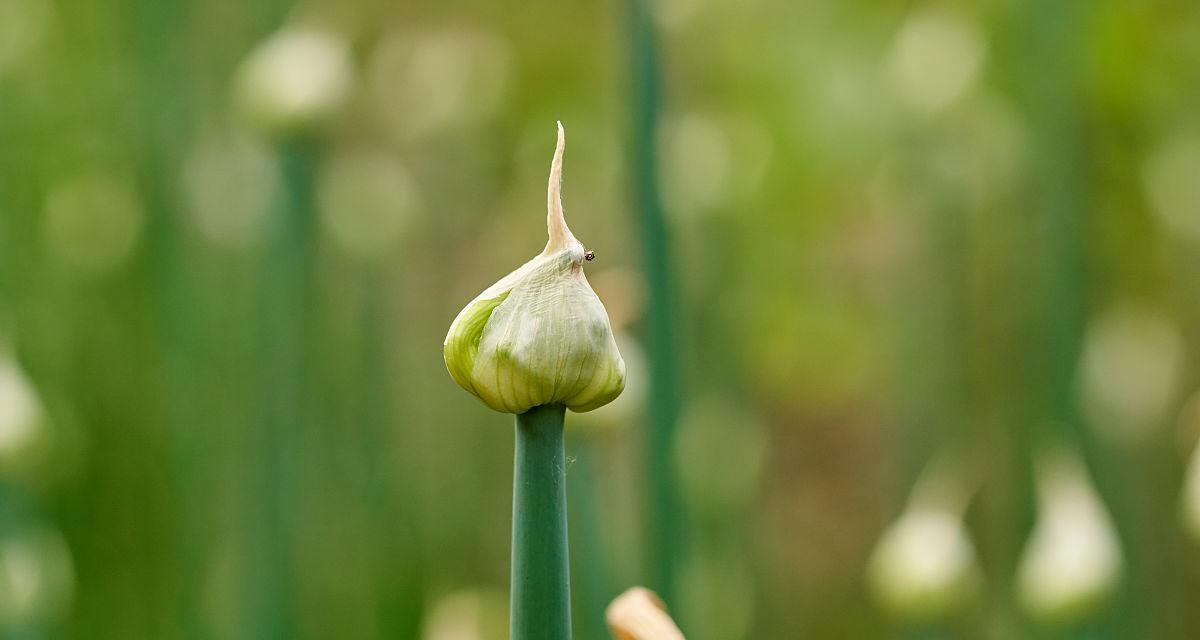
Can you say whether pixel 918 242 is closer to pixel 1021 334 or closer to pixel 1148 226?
pixel 1021 334

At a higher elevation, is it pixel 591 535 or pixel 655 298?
pixel 655 298

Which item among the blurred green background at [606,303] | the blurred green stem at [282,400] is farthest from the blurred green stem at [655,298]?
the blurred green stem at [282,400]

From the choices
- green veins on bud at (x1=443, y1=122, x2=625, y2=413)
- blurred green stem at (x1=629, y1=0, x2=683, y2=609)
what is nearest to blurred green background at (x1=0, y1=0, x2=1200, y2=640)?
blurred green stem at (x1=629, y1=0, x2=683, y2=609)

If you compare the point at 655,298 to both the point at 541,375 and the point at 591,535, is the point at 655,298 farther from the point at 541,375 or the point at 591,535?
the point at 541,375

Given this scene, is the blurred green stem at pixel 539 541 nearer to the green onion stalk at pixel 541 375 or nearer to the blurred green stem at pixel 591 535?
the green onion stalk at pixel 541 375

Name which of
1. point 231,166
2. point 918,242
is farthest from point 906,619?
point 231,166

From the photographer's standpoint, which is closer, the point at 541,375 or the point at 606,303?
the point at 541,375

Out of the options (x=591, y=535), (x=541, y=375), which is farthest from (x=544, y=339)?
(x=591, y=535)
